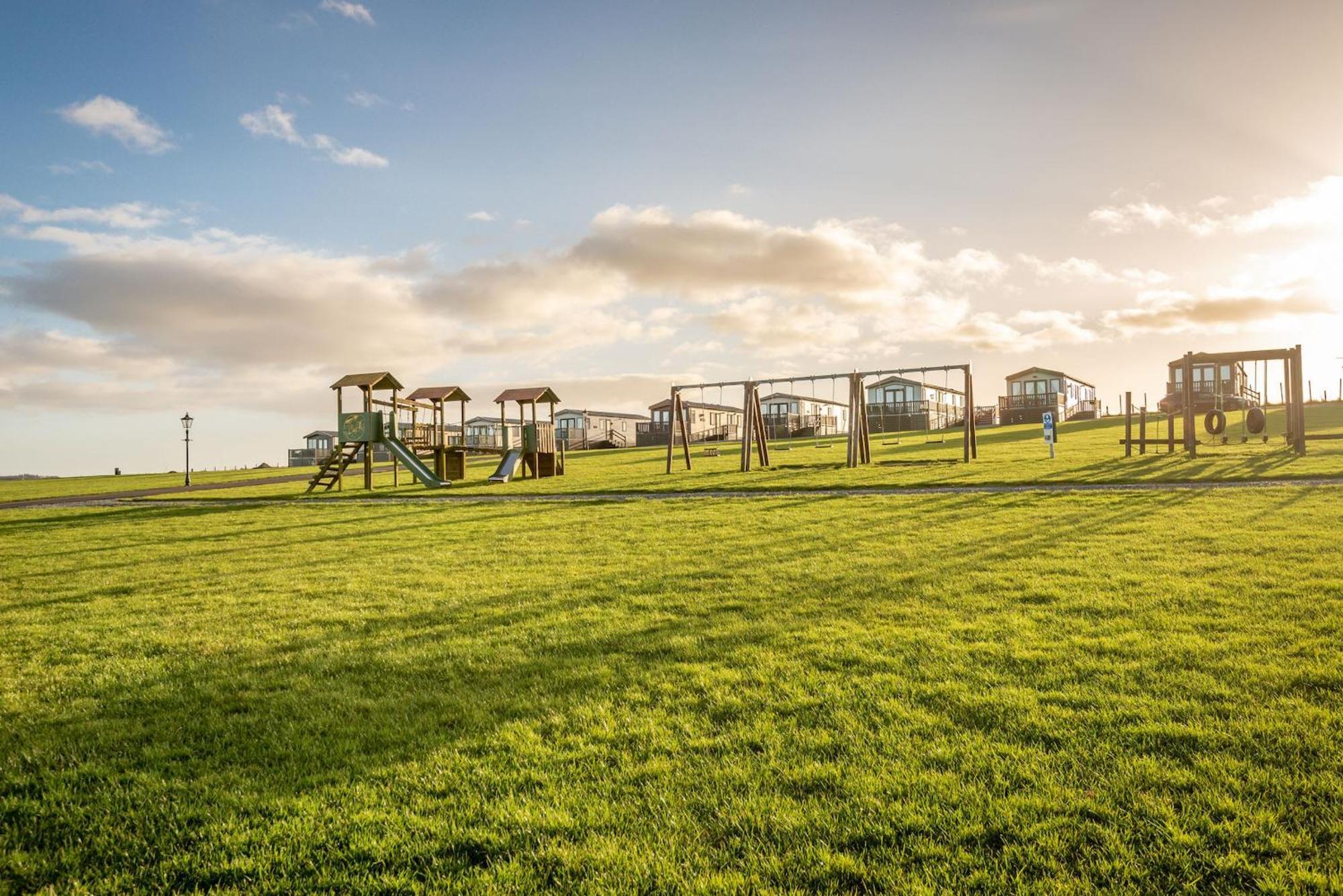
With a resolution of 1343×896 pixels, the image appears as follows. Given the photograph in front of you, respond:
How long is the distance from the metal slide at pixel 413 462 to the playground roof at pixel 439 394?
342cm

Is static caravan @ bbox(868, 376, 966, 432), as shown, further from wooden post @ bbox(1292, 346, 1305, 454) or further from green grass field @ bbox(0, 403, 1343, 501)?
wooden post @ bbox(1292, 346, 1305, 454)

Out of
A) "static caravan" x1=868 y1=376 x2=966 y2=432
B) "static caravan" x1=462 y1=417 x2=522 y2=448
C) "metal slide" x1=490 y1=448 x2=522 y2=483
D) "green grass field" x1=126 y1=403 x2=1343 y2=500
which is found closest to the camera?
"green grass field" x1=126 y1=403 x2=1343 y2=500

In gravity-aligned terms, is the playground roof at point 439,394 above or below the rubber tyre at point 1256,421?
above

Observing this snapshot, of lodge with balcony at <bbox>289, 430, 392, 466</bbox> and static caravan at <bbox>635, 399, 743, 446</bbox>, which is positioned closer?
static caravan at <bbox>635, 399, 743, 446</bbox>

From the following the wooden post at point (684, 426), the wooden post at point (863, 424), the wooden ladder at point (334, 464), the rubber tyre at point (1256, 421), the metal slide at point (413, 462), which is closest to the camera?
the wooden post at point (863, 424)

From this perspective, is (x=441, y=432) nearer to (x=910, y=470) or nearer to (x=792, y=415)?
(x=910, y=470)

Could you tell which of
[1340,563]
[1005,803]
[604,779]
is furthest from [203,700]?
[1340,563]

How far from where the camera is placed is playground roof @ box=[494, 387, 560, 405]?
3756cm

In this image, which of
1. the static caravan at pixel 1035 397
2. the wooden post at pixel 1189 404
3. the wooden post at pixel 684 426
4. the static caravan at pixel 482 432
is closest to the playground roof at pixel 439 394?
the wooden post at pixel 684 426

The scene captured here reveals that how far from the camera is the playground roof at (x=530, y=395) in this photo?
37.6 m

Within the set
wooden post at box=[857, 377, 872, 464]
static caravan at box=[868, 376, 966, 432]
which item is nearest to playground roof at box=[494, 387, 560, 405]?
wooden post at box=[857, 377, 872, 464]

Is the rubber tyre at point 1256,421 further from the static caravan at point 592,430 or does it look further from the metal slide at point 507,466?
the static caravan at point 592,430

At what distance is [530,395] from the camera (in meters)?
37.6

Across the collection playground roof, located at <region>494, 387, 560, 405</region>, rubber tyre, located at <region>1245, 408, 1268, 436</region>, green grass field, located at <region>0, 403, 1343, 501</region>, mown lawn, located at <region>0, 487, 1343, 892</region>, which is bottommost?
mown lawn, located at <region>0, 487, 1343, 892</region>
